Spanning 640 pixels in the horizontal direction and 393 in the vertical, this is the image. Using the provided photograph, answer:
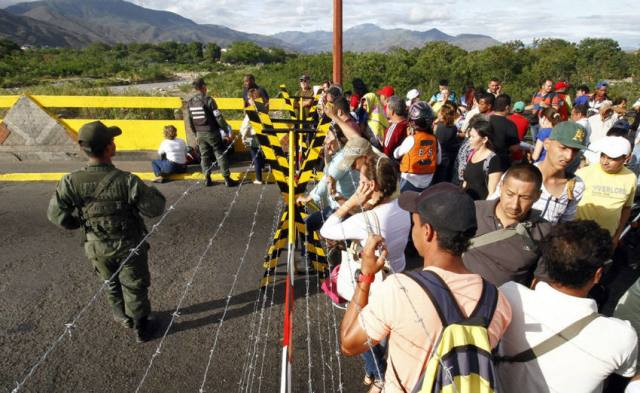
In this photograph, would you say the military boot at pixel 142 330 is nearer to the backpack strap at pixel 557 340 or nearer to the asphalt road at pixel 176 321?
the asphalt road at pixel 176 321

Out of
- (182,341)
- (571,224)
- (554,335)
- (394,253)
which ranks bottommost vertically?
(182,341)

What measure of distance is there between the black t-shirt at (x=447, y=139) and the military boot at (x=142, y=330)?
161 inches

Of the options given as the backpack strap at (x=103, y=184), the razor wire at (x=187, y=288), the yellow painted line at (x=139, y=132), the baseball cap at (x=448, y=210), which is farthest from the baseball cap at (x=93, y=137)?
the yellow painted line at (x=139, y=132)

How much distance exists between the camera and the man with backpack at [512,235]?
232 centimetres

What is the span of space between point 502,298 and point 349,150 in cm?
187

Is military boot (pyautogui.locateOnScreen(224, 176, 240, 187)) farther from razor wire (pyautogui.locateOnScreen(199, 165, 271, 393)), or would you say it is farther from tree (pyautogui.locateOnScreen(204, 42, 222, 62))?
tree (pyautogui.locateOnScreen(204, 42, 222, 62))

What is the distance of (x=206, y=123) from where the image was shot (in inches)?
255

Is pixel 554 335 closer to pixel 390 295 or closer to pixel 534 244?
pixel 390 295

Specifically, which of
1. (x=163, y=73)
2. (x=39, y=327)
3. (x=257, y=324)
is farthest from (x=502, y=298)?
(x=163, y=73)

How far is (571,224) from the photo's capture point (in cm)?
177

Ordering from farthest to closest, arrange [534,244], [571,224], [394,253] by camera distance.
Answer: [394,253] < [534,244] < [571,224]

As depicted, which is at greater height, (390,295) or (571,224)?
(571,224)

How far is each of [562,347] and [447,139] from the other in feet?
13.1

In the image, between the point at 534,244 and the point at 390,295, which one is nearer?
the point at 390,295
